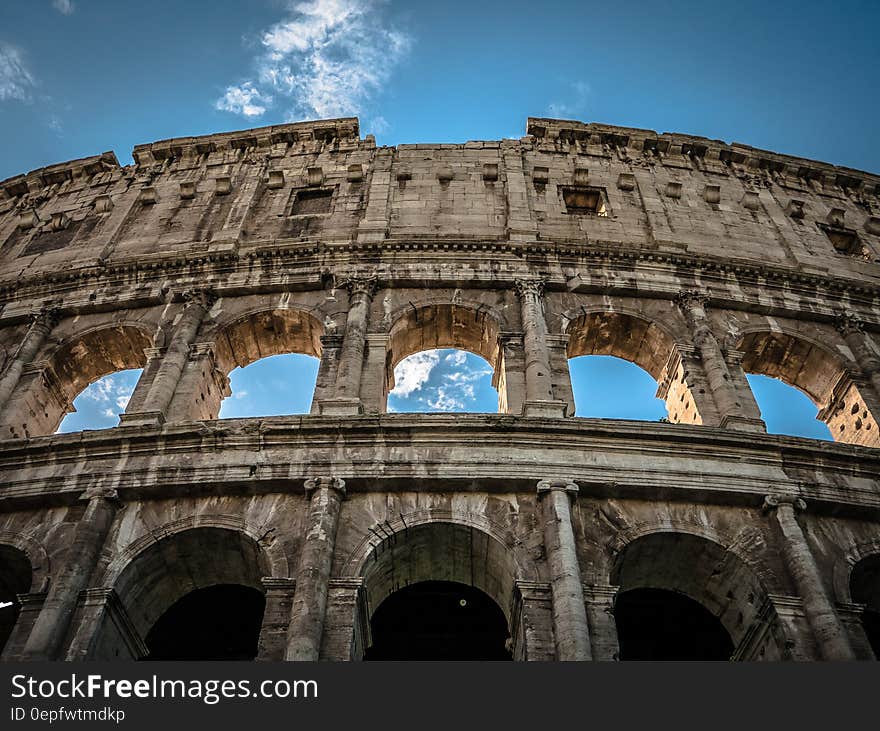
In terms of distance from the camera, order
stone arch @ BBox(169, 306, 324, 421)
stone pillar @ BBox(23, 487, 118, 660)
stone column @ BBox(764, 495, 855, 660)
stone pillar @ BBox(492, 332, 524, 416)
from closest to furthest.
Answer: stone column @ BBox(764, 495, 855, 660), stone pillar @ BBox(23, 487, 118, 660), stone pillar @ BBox(492, 332, 524, 416), stone arch @ BBox(169, 306, 324, 421)

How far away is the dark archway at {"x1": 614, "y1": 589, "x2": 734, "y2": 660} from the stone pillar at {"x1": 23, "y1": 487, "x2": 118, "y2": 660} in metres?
7.47

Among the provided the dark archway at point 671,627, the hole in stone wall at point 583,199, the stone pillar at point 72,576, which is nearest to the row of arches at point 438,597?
the dark archway at point 671,627

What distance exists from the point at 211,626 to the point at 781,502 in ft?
28.5

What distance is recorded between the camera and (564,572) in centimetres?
968

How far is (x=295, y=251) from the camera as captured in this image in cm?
1594

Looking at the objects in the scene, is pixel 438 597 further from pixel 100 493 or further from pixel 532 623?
pixel 100 493

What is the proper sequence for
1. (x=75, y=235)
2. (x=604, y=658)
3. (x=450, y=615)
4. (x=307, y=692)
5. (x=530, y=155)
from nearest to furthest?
(x=307, y=692) → (x=604, y=658) → (x=450, y=615) → (x=75, y=235) → (x=530, y=155)

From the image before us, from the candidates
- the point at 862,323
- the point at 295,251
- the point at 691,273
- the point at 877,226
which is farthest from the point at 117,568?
the point at 877,226

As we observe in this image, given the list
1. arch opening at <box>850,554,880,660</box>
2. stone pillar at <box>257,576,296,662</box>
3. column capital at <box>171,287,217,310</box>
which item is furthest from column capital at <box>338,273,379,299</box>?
arch opening at <box>850,554,880,660</box>

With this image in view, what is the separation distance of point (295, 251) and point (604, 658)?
10.1 m

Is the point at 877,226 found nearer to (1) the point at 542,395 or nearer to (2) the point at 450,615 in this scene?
(1) the point at 542,395

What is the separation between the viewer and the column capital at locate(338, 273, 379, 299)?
48.7ft

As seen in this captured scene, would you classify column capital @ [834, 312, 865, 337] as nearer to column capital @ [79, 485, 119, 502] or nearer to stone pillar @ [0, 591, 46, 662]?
column capital @ [79, 485, 119, 502]

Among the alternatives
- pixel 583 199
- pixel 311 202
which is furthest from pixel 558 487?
pixel 311 202
